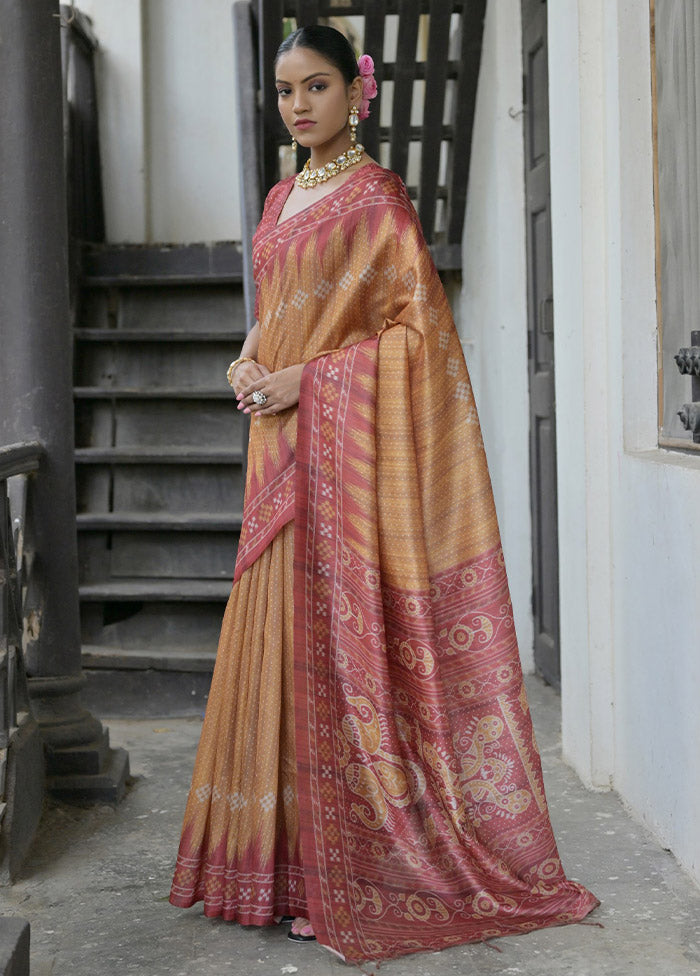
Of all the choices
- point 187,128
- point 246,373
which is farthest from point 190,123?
point 246,373

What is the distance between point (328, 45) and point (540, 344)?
227 centimetres

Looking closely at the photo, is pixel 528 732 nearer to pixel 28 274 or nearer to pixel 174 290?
pixel 28 274

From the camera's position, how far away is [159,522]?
4.97m

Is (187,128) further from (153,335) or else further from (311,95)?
(311,95)

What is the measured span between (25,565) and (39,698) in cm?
39

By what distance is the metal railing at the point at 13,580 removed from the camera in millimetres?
2994

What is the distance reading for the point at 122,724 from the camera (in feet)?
14.6

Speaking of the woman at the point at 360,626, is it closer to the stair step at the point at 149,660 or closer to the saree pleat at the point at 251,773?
the saree pleat at the point at 251,773

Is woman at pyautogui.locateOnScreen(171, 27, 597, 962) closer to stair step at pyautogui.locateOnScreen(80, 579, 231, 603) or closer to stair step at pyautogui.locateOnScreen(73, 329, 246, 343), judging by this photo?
stair step at pyautogui.locateOnScreen(80, 579, 231, 603)

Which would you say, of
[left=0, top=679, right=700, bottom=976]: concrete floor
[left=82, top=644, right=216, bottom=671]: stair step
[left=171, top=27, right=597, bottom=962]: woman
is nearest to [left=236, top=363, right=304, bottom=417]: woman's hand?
[left=171, top=27, right=597, bottom=962]: woman

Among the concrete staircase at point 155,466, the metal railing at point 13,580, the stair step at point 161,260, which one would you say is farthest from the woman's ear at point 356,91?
the stair step at point 161,260

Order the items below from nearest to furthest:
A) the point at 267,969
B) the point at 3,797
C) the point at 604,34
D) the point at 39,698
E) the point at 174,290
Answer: the point at 267,969 → the point at 3,797 → the point at 604,34 → the point at 39,698 → the point at 174,290

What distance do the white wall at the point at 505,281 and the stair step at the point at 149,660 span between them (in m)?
1.26

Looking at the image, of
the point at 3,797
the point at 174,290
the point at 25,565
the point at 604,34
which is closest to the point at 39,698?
the point at 25,565
